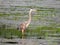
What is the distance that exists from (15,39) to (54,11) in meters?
0.87

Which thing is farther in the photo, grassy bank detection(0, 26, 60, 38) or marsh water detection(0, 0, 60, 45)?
grassy bank detection(0, 26, 60, 38)

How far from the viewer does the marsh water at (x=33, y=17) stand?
309cm

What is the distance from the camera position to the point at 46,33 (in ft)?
10.6

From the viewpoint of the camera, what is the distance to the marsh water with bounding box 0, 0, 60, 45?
10.2 feet

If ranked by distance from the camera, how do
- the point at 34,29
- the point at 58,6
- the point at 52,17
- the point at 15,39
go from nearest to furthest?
the point at 15,39 → the point at 34,29 → the point at 52,17 → the point at 58,6

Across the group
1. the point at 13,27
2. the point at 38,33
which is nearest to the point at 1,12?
the point at 13,27

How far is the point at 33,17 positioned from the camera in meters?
3.59

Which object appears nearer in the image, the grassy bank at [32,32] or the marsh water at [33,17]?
the marsh water at [33,17]

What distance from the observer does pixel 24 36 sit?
320cm

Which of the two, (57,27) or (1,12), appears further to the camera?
(1,12)

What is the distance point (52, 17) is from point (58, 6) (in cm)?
39

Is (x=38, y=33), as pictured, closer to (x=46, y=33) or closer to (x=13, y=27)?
(x=46, y=33)

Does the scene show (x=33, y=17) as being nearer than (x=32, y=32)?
No

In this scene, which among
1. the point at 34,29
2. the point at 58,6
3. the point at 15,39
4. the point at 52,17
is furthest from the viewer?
the point at 58,6
